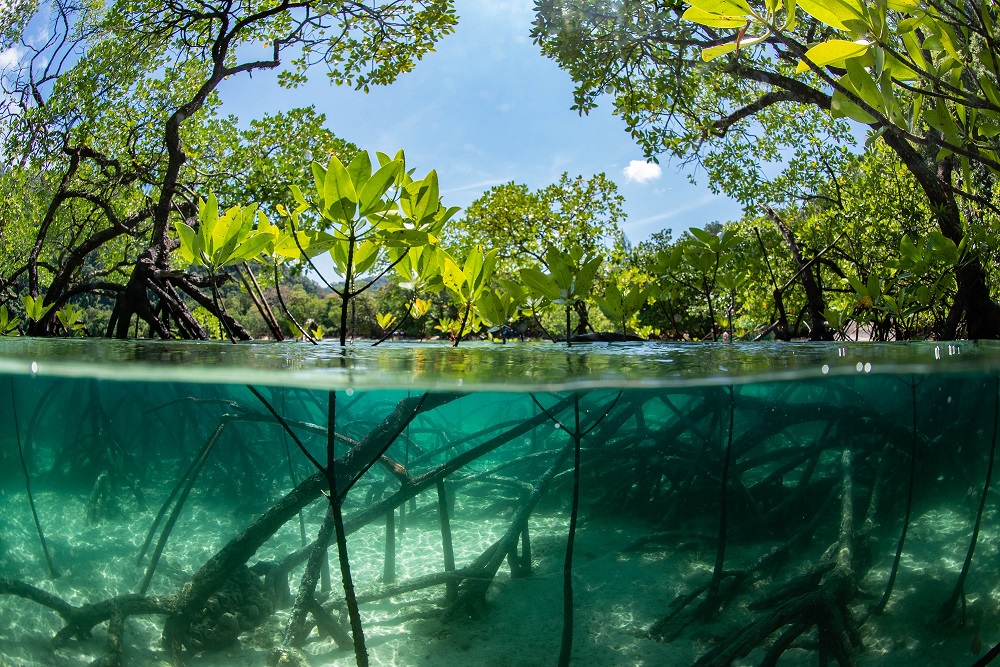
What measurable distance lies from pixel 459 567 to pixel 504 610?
14cm

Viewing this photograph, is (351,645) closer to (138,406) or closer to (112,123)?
(138,406)

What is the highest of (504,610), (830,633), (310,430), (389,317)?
(389,317)

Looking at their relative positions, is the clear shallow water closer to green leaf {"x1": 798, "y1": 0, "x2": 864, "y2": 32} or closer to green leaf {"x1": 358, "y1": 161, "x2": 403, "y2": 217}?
green leaf {"x1": 358, "y1": 161, "x2": 403, "y2": 217}

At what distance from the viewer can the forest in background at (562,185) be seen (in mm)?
Answer: 1955

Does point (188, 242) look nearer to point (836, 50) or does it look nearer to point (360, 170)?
point (360, 170)

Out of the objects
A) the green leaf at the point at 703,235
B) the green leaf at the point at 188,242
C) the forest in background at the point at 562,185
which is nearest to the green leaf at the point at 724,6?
the forest in background at the point at 562,185

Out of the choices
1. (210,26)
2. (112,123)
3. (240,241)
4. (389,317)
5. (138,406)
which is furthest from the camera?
(112,123)

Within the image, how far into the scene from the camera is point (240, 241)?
216 cm

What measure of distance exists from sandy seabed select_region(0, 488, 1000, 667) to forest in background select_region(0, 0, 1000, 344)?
0.89 meters

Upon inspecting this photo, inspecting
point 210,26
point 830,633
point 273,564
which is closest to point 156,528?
point 273,564

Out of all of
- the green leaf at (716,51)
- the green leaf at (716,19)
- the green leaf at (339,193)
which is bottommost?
the green leaf at (339,193)

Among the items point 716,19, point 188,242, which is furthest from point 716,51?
point 188,242

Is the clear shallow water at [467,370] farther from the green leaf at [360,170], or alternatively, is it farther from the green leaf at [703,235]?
the green leaf at [703,235]

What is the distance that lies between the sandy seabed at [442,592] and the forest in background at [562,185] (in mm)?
888
